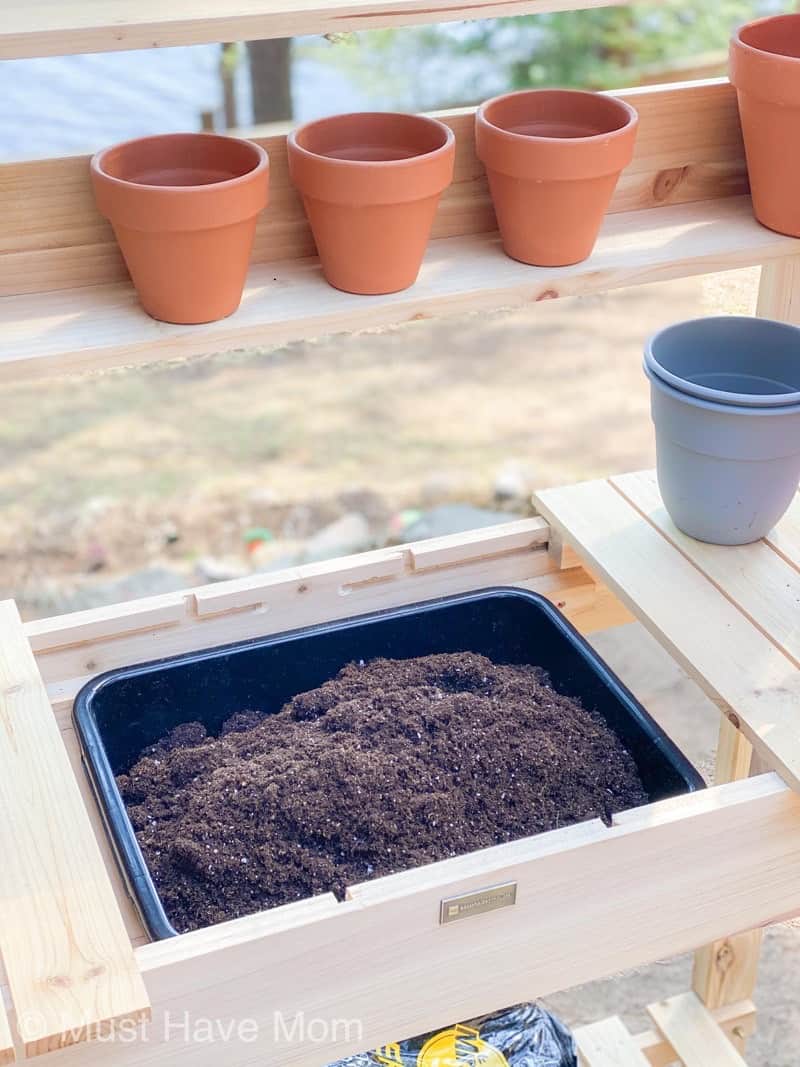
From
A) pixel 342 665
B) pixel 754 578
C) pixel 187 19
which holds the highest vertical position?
pixel 187 19

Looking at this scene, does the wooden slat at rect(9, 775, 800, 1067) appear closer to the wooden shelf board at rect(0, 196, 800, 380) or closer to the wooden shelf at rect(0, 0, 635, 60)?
the wooden shelf board at rect(0, 196, 800, 380)

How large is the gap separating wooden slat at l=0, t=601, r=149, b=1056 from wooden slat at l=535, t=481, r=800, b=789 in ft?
1.96

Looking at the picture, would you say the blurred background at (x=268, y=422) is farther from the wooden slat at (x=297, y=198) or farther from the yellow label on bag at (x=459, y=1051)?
the yellow label on bag at (x=459, y=1051)

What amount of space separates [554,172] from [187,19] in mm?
368

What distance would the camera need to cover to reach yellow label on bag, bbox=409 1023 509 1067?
1.46 metres

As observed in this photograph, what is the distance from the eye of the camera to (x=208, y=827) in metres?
1.22

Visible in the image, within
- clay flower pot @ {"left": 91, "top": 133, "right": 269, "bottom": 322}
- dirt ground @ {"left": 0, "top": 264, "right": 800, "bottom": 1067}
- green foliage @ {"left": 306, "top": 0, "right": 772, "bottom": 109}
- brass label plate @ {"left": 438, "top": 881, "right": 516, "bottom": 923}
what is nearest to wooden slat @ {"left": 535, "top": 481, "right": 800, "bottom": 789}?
brass label plate @ {"left": 438, "top": 881, "right": 516, "bottom": 923}

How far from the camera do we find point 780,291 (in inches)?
62.1

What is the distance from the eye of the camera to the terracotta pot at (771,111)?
1.29 metres

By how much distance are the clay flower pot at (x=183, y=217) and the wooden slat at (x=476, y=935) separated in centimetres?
55

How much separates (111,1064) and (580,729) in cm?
57

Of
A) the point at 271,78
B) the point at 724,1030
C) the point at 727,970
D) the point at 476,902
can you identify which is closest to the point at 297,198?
the point at 476,902

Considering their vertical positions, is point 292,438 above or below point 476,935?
below

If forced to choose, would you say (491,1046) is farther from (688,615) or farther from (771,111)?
(771,111)
